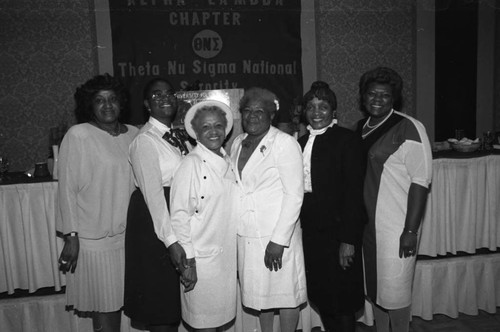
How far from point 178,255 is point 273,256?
0.50 metres

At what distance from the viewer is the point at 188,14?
14.1 feet

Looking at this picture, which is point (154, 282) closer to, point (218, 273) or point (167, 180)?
point (218, 273)

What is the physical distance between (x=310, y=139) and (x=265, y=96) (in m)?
0.38

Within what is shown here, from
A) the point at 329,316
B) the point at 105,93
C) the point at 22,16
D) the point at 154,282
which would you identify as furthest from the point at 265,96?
the point at 22,16

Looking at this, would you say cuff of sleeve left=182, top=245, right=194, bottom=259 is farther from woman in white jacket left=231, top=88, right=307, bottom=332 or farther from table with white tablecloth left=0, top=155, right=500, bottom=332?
A: table with white tablecloth left=0, top=155, right=500, bottom=332

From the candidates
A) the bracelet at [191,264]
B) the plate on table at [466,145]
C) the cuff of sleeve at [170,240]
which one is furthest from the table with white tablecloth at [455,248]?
the cuff of sleeve at [170,240]

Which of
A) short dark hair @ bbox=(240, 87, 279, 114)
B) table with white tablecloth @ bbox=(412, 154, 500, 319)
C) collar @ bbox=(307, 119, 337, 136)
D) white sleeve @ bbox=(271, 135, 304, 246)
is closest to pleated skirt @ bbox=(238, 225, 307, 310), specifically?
white sleeve @ bbox=(271, 135, 304, 246)

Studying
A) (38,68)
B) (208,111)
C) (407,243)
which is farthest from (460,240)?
(38,68)

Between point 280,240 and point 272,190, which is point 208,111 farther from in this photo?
point 280,240

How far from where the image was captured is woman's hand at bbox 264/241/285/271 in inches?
89.3

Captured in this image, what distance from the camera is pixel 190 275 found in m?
2.18

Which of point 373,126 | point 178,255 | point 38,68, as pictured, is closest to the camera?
point 178,255

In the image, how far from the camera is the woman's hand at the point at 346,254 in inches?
93.7

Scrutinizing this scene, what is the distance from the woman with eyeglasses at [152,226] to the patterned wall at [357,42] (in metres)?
2.73
